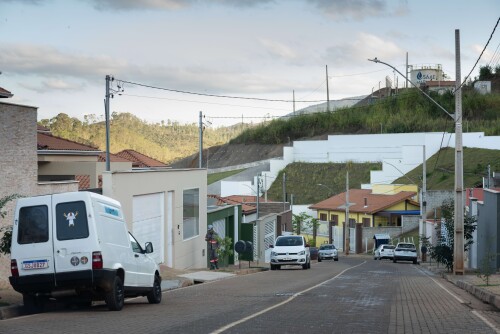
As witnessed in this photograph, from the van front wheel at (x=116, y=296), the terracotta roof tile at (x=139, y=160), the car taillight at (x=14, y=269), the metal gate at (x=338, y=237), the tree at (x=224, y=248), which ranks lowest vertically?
the metal gate at (x=338, y=237)

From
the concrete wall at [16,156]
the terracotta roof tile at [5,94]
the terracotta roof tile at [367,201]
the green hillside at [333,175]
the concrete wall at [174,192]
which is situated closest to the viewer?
the concrete wall at [16,156]

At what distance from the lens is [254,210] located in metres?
62.3

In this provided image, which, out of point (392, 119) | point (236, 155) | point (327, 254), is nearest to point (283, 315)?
point (327, 254)

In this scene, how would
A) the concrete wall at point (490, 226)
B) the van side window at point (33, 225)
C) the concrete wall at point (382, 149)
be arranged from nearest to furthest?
the van side window at point (33, 225), the concrete wall at point (490, 226), the concrete wall at point (382, 149)

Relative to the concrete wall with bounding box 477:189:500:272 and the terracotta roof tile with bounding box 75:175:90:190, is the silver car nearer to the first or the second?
the concrete wall with bounding box 477:189:500:272

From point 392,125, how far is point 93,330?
4161 inches

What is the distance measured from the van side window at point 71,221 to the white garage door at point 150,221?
13.3 m

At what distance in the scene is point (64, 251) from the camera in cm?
1568

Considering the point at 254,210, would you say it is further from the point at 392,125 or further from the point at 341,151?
the point at 392,125

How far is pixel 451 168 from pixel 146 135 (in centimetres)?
8243

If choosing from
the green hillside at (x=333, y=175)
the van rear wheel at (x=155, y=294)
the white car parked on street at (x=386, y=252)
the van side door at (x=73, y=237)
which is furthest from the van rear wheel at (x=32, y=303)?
the green hillside at (x=333, y=175)

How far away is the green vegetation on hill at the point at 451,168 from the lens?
78.8m

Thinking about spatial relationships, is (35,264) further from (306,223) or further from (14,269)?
(306,223)

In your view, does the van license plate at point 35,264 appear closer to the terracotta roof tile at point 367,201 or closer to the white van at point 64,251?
the white van at point 64,251
